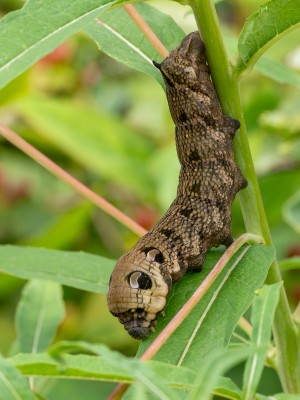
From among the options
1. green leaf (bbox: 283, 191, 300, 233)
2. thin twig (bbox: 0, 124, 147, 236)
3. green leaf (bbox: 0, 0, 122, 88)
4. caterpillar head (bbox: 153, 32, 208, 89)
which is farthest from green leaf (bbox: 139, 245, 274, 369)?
green leaf (bbox: 283, 191, 300, 233)

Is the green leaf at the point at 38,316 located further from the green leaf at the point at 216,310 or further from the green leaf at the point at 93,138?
the green leaf at the point at 93,138

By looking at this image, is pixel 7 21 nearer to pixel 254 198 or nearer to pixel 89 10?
pixel 89 10

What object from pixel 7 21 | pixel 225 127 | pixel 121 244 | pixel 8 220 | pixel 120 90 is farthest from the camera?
pixel 120 90

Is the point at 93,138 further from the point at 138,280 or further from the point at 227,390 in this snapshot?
the point at 227,390

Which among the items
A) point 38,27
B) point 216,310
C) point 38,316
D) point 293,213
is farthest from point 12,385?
point 293,213

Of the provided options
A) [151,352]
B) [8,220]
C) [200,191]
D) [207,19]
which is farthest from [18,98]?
[151,352]

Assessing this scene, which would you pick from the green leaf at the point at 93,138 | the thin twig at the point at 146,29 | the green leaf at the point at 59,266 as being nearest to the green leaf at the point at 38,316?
the green leaf at the point at 59,266

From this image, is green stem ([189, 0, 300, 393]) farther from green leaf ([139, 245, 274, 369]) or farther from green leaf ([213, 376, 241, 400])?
green leaf ([213, 376, 241, 400])
